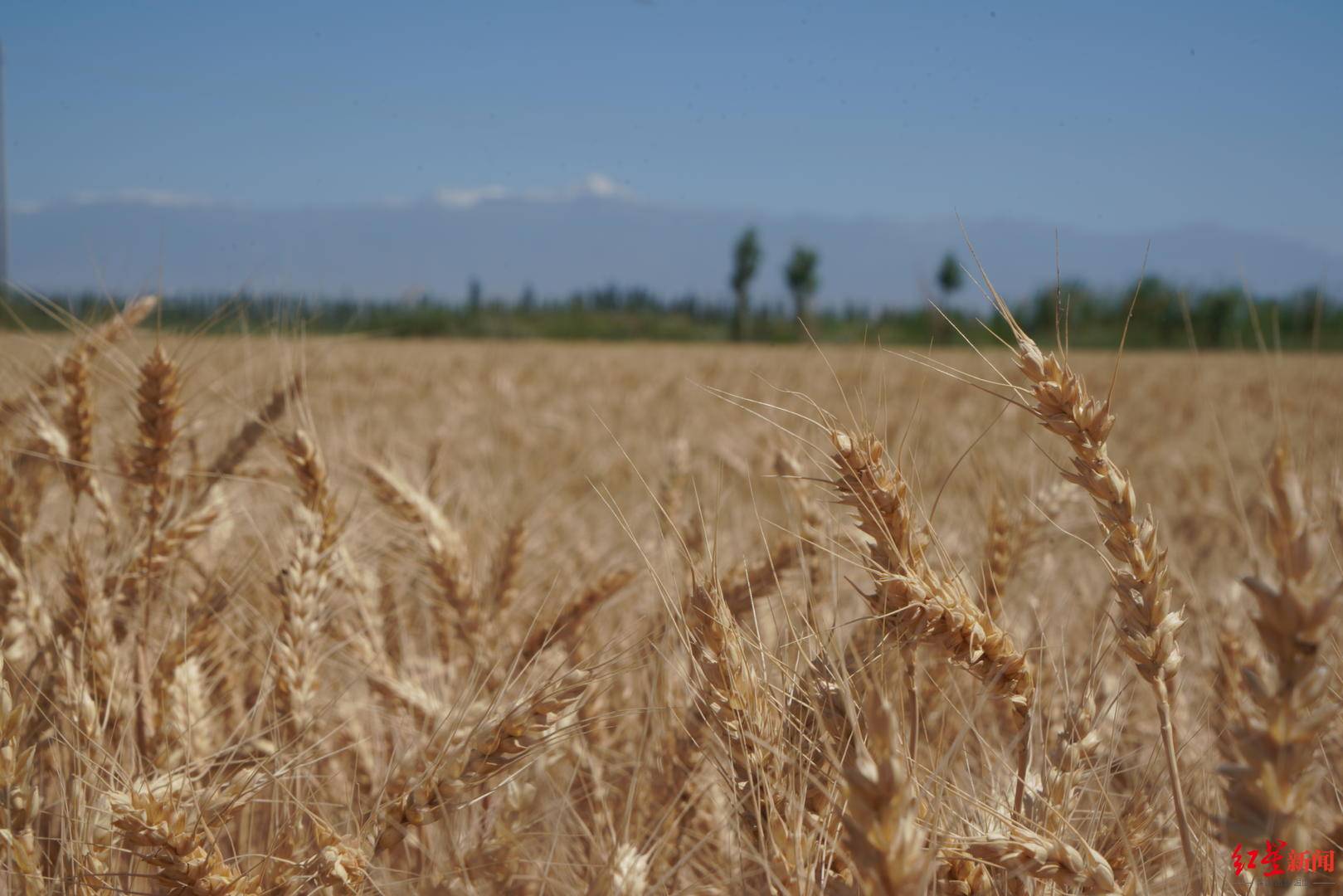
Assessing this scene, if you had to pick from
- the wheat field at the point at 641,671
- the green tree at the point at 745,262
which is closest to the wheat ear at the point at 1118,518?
the wheat field at the point at 641,671

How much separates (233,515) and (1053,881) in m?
1.85

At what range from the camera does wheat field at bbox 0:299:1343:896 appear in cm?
87

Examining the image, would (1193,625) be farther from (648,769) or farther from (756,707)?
(756,707)

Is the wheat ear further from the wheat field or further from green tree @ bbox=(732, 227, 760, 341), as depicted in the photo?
green tree @ bbox=(732, 227, 760, 341)

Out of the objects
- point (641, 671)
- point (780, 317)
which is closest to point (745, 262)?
point (780, 317)

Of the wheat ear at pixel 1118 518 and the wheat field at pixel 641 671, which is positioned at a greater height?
the wheat ear at pixel 1118 518

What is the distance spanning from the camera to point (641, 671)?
1952 mm

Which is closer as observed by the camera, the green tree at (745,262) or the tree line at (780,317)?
the tree line at (780,317)

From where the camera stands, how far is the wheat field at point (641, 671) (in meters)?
0.87

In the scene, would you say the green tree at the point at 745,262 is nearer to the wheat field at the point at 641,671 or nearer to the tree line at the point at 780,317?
the tree line at the point at 780,317

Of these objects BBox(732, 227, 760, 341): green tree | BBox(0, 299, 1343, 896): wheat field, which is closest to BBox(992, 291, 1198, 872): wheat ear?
BBox(0, 299, 1343, 896): wheat field

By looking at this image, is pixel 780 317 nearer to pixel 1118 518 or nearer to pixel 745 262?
pixel 745 262

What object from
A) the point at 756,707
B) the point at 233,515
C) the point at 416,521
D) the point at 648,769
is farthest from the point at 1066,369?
the point at 233,515

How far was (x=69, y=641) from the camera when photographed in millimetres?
1467
